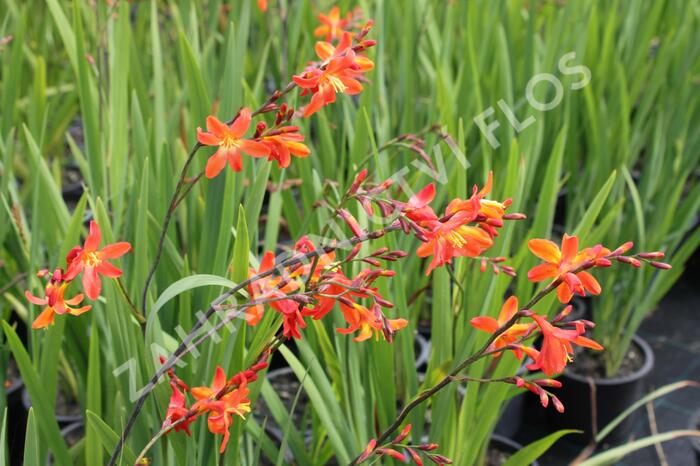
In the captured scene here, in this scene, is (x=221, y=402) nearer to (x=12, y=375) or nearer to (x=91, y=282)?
(x=91, y=282)

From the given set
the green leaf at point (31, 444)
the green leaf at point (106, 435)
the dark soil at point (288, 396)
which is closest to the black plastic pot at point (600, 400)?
the dark soil at point (288, 396)

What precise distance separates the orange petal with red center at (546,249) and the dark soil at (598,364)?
1210 mm

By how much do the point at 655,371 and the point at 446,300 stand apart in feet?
4.00

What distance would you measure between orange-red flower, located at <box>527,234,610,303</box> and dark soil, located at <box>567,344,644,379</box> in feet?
3.96

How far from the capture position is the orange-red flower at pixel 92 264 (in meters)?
0.85

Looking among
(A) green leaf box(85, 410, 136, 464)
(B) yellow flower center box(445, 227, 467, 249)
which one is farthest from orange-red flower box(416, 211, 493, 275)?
(A) green leaf box(85, 410, 136, 464)

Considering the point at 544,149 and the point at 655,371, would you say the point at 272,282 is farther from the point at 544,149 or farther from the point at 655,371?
the point at 655,371

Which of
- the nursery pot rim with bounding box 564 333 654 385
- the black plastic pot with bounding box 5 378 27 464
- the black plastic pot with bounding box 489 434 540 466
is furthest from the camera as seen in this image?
the nursery pot rim with bounding box 564 333 654 385

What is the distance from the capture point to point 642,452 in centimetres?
190

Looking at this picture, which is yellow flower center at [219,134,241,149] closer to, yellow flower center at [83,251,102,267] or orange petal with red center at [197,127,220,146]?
orange petal with red center at [197,127,220,146]

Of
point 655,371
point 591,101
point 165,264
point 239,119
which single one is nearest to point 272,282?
point 239,119

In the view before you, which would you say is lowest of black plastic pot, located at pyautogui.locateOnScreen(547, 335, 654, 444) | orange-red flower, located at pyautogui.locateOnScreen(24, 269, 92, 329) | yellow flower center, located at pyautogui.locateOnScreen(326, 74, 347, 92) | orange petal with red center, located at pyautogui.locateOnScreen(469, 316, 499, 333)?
black plastic pot, located at pyautogui.locateOnScreen(547, 335, 654, 444)

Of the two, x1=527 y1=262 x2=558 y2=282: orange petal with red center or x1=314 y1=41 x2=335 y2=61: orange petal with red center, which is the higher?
x1=314 y1=41 x2=335 y2=61: orange petal with red center

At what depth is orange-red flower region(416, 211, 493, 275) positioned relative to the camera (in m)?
0.80
